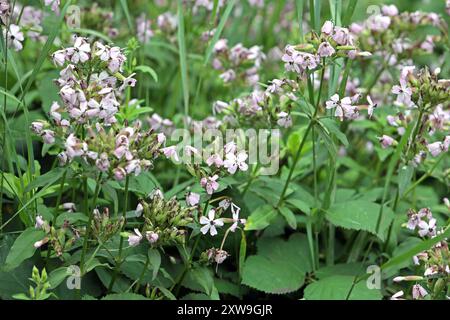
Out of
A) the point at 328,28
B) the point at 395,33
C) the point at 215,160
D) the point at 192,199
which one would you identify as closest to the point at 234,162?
the point at 215,160

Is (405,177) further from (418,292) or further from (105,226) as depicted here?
(105,226)

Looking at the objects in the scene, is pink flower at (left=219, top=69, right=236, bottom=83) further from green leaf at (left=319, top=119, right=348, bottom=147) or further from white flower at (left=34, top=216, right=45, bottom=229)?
white flower at (left=34, top=216, right=45, bottom=229)

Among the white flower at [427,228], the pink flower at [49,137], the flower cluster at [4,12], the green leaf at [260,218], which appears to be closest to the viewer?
the pink flower at [49,137]

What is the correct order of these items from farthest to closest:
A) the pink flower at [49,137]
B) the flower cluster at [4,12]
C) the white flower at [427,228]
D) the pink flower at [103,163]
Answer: the white flower at [427,228], the flower cluster at [4,12], the pink flower at [49,137], the pink flower at [103,163]

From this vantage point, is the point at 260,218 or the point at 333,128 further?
the point at 260,218

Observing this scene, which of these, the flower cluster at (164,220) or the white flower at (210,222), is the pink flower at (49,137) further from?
the white flower at (210,222)

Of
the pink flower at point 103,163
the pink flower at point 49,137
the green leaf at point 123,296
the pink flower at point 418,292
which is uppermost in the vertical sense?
the pink flower at point 49,137

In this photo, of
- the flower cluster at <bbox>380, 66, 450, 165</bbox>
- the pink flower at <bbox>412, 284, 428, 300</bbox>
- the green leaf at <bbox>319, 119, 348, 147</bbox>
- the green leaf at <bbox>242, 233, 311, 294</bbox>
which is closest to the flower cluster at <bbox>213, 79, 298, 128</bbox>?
the green leaf at <bbox>319, 119, 348, 147</bbox>

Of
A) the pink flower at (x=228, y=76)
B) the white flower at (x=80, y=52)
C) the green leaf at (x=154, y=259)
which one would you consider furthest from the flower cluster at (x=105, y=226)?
the pink flower at (x=228, y=76)
